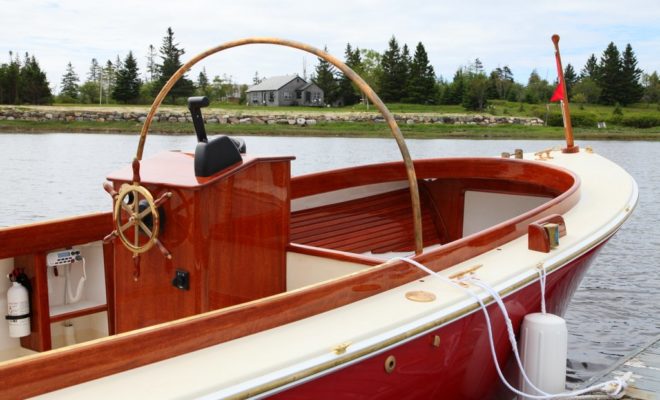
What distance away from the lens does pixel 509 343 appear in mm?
3367

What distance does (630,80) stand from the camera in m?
68.4

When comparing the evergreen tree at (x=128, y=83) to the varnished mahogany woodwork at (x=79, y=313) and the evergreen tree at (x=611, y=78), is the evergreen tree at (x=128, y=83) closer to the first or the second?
the evergreen tree at (x=611, y=78)

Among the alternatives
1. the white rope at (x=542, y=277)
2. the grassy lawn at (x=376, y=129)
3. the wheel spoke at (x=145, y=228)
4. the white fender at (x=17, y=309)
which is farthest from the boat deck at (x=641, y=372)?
the grassy lawn at (x=376, y=129)

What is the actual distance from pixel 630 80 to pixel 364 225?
71.3 meters

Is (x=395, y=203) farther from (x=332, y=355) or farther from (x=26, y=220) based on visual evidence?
(x=26, y=220)

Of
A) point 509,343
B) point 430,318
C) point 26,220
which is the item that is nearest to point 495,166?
point 509,343

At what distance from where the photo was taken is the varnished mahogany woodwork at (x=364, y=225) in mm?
5195

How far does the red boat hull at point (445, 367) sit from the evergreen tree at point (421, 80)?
62.9m

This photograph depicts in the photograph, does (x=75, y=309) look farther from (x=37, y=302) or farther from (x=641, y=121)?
(x=641, y=121)

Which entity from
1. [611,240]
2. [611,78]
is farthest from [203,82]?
[611,240]

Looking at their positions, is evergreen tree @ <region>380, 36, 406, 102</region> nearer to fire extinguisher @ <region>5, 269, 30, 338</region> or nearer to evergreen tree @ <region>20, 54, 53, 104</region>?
evergreen tree @ <region>20, 54, 53, 104</region>

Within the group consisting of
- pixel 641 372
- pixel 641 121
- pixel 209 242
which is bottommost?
pixel 641 372

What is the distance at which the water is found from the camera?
279 inches

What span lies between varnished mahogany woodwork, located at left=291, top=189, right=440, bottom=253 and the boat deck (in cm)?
194
